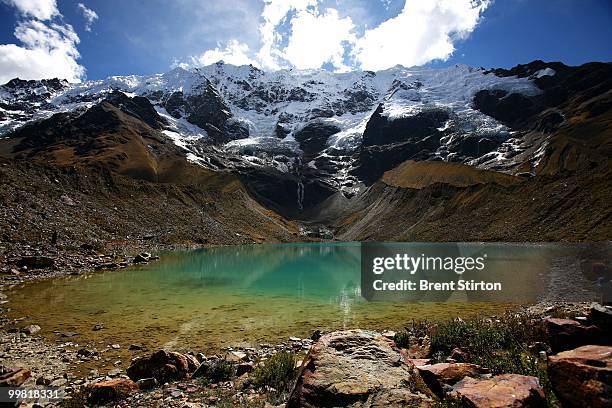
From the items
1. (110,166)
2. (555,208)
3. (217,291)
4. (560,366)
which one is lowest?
(217,291)

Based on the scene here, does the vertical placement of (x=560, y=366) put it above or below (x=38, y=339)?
above

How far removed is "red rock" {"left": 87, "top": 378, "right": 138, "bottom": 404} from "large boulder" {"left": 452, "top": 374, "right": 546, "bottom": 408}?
28.3ft

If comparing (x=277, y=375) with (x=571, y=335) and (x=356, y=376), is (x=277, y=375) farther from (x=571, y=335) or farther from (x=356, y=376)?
(x=571, y=335)

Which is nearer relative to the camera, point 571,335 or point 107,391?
point 571,335

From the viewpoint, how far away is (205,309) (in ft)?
82.2

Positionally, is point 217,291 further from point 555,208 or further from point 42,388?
point 555,208

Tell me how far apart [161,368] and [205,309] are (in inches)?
526

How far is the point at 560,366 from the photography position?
6418 millimetres

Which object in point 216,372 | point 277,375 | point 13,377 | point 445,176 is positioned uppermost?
point 445,176

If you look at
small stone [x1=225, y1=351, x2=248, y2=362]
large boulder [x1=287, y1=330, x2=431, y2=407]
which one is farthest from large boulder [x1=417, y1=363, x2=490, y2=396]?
small stone [x1=225, y1=351, x2=248, y2=362]

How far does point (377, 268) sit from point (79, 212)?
182ft

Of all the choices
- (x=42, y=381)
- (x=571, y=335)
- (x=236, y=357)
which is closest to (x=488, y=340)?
(x=571, y=335)

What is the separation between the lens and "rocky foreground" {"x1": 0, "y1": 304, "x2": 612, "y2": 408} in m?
6.39

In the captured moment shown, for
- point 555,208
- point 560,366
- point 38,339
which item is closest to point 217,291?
point 38,339
